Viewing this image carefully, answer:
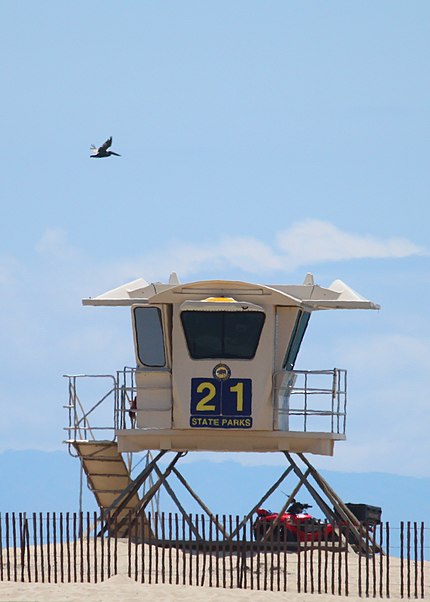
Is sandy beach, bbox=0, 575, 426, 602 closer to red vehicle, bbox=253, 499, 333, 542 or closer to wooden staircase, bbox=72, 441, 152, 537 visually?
red vehicle, bbox=253, 499, 333, 542

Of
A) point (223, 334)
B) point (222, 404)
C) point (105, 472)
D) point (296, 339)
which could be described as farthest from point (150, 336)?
point (105, 472)

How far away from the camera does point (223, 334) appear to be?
51.2 meters

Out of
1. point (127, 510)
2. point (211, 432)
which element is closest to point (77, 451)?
point (127, 510)

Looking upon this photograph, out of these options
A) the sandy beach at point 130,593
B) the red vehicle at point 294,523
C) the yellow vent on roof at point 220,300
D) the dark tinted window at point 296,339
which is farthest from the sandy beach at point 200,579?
the yellow vent on roof at point 220,300

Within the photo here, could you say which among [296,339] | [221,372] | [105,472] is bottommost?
[105,472]

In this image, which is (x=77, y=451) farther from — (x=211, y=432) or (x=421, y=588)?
(x=421, y=588)

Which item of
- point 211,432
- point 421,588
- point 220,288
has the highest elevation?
point 220,288

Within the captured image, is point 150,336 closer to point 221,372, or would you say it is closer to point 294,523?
point 221,372

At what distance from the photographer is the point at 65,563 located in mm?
48594

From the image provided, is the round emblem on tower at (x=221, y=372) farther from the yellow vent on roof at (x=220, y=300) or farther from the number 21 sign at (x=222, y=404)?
the yellow vent on roof at (x=220, y=300)

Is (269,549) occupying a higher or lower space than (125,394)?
lower

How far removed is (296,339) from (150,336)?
3903 mm

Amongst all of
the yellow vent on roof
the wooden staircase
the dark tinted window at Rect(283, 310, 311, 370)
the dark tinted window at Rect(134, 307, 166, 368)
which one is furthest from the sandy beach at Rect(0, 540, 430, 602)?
the yellow vent on roof

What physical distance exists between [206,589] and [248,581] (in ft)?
5.70
